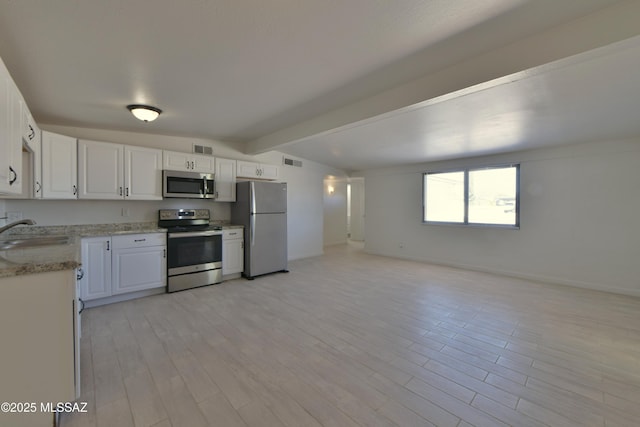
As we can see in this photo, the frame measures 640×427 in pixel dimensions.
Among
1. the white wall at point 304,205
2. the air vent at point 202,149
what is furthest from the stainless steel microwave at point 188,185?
the white wall at point 304,205

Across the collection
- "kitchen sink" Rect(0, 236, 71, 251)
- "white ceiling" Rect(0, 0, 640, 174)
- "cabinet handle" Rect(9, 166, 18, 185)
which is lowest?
"kitchen sink" Rect(0, 236, 71, 251)

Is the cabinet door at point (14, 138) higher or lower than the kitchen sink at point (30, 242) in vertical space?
higher

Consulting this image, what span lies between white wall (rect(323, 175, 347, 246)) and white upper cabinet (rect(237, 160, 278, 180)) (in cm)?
288

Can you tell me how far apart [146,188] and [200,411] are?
331 centimetres

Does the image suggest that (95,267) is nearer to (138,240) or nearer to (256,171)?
(138,240)

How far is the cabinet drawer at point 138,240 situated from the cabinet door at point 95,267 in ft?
0.31

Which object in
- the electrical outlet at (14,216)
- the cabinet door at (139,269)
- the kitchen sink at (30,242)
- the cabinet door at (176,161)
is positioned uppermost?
the cabinet door at (176,161)

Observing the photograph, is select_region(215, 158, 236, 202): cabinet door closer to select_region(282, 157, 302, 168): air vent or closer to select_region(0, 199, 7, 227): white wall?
select_region(282, 157, 302, 168): air vent

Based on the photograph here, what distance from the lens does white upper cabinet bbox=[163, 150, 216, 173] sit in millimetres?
4141

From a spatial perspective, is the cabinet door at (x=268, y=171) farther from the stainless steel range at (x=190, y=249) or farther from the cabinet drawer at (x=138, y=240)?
the cabinet drawer at (x=138, y=240)

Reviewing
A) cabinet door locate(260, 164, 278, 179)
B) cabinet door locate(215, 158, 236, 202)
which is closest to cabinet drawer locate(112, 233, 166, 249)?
cabinet door locate(215, 158, 236, 202)

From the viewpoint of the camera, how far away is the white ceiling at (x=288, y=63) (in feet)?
5.44

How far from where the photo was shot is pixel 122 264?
11.7 ft

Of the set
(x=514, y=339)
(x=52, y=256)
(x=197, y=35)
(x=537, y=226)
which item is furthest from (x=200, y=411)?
(x=537, y=226)
